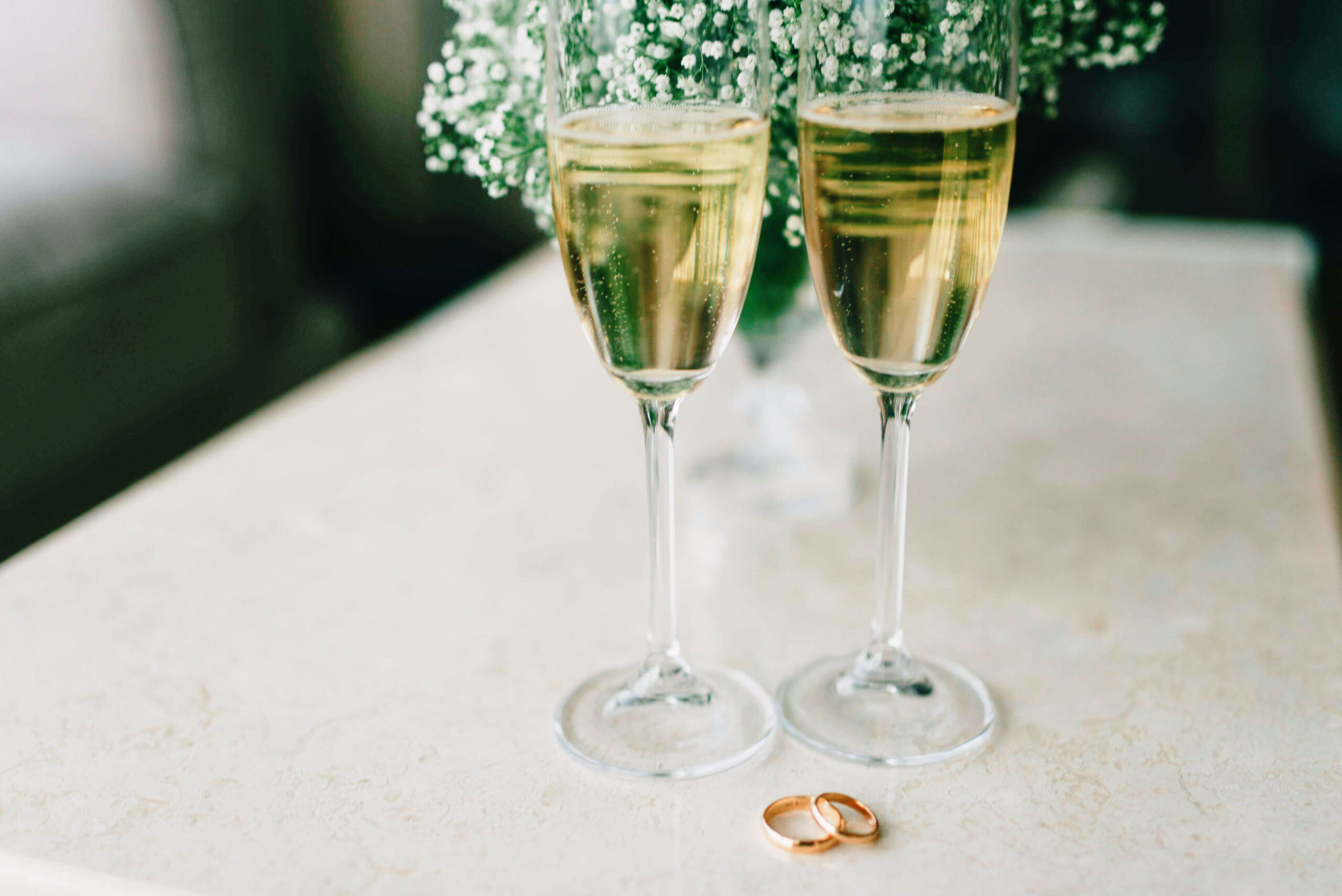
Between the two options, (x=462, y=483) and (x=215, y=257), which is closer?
(x=462, y=483)

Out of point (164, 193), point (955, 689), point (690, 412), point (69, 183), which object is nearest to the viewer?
point (955, 689)

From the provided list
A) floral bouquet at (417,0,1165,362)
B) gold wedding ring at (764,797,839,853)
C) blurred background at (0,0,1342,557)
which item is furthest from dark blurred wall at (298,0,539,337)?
gold wedding ring at (764,797,839,853)

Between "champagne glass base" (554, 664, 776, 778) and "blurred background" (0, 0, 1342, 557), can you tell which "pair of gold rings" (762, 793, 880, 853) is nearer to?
"champagne glass base" (554, 664, 776, 778)

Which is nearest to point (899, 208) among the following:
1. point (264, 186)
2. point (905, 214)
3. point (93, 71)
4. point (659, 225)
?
point (905, 214)

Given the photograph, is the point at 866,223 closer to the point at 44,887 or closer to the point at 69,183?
the point at 44,887

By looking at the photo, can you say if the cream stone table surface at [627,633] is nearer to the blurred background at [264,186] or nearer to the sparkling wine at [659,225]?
the sparkling wine at [659,225]

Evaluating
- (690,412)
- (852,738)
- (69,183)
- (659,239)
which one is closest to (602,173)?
(659,239)

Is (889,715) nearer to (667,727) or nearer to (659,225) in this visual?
(667,727)
